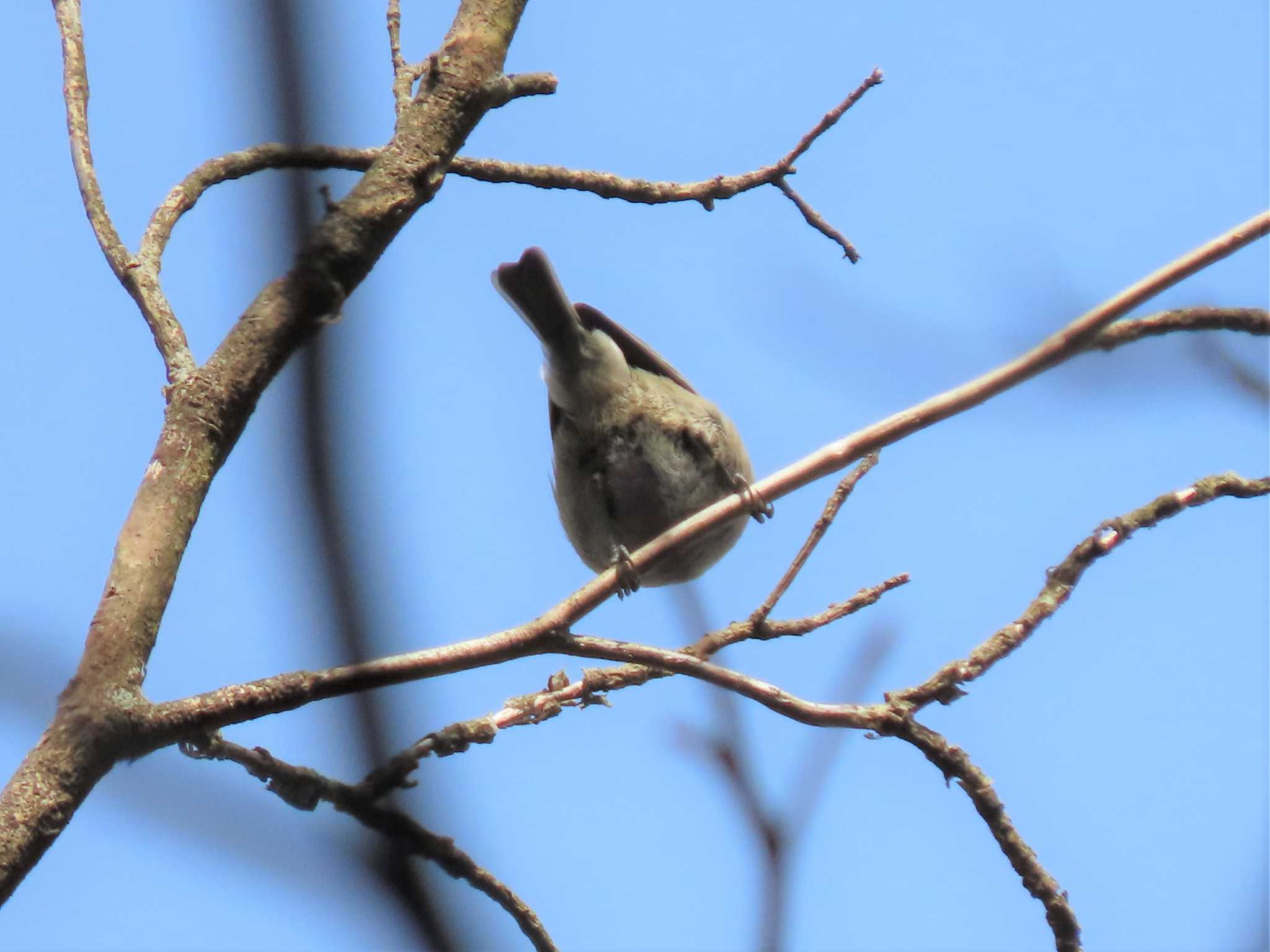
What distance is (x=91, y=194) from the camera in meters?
3.21

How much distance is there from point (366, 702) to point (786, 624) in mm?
2410

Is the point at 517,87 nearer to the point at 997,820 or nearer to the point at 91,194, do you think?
the point at 91,194

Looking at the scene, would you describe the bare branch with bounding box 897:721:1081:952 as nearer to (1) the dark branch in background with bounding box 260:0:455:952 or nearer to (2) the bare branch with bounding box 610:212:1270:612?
(2) the bare branch with bounding box 610:212:1270:612

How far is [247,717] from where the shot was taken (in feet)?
7.32

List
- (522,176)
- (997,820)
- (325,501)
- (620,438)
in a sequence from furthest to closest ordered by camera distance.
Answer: (620,438) < (522,176) < (997,820) < (325,501)

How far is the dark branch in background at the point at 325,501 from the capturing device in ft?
2.69

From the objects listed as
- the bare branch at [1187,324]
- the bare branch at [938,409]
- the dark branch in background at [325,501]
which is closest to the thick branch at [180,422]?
the dark branch in background at [325,501]

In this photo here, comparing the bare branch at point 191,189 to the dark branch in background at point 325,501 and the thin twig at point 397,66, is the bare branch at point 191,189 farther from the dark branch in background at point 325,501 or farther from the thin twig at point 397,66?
the dark branch in background at point 325,501

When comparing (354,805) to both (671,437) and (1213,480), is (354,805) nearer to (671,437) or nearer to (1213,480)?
(1213,480)

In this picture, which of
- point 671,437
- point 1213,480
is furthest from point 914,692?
point 671,437

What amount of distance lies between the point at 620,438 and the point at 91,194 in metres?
2.85

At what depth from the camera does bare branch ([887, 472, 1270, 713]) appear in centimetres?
260

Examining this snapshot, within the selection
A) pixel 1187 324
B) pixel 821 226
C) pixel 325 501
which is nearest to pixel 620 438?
pixel 821 226

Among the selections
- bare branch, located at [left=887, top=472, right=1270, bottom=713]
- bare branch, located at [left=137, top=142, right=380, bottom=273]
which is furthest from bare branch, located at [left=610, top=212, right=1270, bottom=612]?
bare branch, located at [left=137, top=142, right=380, bottom=273]
